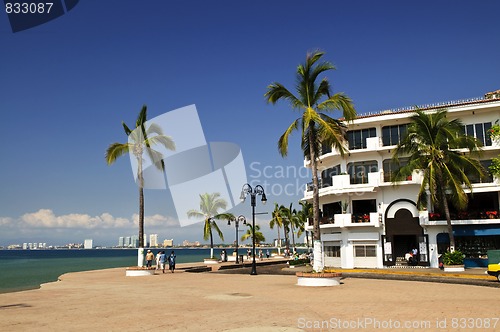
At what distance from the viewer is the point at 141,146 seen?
35969 millimetres

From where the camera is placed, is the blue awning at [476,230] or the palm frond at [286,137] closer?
the palm frond at [286,137]

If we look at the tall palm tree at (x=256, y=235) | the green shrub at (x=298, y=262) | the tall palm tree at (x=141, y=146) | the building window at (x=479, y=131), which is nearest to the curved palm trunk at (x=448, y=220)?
the building window at (x=479, y=131)

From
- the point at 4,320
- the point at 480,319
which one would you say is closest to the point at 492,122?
the point at 480,319

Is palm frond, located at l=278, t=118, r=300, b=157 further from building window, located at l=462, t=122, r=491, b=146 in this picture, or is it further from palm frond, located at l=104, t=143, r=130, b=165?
building window, located at l=462, t=122, r=491, b=146

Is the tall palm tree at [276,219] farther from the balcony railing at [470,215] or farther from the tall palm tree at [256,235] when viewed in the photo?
the balcony railing at [470,215]

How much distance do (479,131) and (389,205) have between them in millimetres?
9746

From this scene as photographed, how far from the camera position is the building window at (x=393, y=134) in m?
40.9

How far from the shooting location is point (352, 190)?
40.3m

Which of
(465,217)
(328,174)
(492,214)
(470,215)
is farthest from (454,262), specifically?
(328,174)

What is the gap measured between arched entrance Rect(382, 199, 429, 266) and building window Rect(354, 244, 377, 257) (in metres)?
1.02

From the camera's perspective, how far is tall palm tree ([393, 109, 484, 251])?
35.1 metres

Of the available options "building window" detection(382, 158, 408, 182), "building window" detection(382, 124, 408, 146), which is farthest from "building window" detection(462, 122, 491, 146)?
"building window" detection(382, 158, 408, 182)

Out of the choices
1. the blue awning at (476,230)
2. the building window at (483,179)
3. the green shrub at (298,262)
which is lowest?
the green shrub at (298,262)

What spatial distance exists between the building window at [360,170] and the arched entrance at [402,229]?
3430 millimetres
